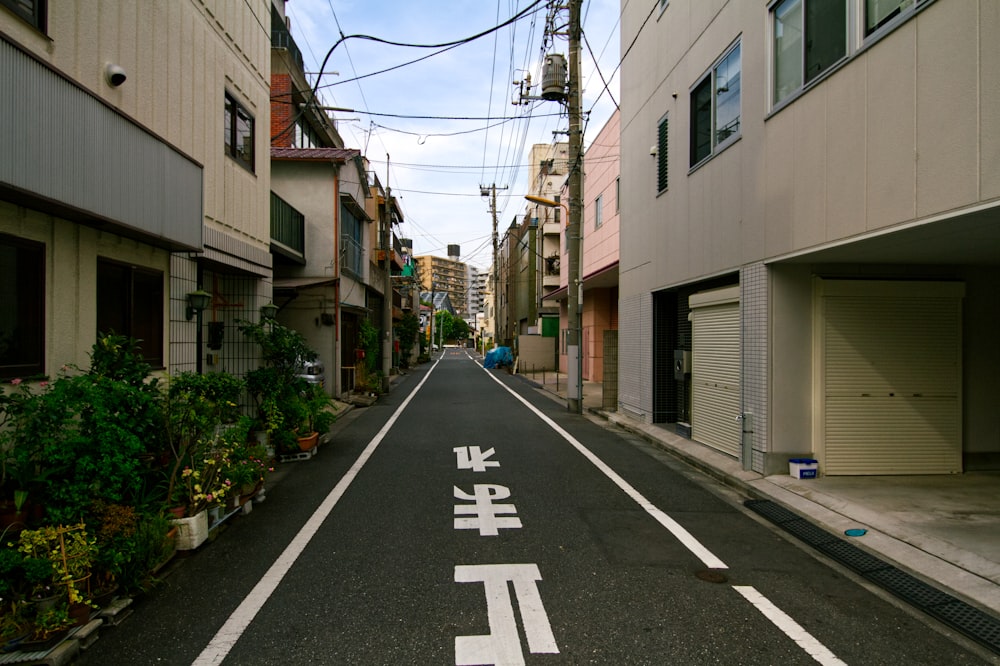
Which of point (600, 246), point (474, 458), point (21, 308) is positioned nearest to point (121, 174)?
point (21, 308)

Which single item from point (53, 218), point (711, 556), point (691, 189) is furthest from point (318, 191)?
point (711, 556)

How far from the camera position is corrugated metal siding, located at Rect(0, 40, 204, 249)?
14.8ft

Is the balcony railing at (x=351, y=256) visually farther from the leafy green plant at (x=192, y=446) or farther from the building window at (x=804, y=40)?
the building window at (x=804, y=40)

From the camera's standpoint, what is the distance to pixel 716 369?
969cm

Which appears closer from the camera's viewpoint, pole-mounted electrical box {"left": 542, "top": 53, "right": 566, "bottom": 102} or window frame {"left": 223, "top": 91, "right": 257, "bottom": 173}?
window frame {"left": 223, "top": 91, "right": 257, "bottom": 173}

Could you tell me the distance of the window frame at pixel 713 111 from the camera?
29.2ft

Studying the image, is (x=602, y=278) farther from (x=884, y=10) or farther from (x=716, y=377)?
(x=884, y=10)

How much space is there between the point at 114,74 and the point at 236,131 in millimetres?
4160

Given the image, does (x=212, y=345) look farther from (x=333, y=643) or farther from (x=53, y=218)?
(x=333, y=643)

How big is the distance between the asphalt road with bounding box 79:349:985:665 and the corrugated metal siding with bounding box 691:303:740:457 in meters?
1.90

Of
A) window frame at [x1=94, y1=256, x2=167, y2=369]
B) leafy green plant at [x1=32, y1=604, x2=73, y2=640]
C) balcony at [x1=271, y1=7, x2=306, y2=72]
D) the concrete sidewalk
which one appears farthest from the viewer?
balcony at [x1=271, y1=7, x2=306, y2=72]

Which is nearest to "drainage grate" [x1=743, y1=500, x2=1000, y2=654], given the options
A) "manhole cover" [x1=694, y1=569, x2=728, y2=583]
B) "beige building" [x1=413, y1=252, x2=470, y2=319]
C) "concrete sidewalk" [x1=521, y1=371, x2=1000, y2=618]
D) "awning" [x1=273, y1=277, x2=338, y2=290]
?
"concrete sidewalk" [x1=521, y1=371, x2=1000, y2=618]

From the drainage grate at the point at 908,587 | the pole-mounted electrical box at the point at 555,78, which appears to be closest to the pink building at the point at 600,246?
the pole-mounted electrical box at the point at 555,78

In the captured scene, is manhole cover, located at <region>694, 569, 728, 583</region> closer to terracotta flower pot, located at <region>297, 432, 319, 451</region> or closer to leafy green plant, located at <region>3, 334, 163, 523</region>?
leafy green plant, located at <region>3, 334, 163, 523</region>
